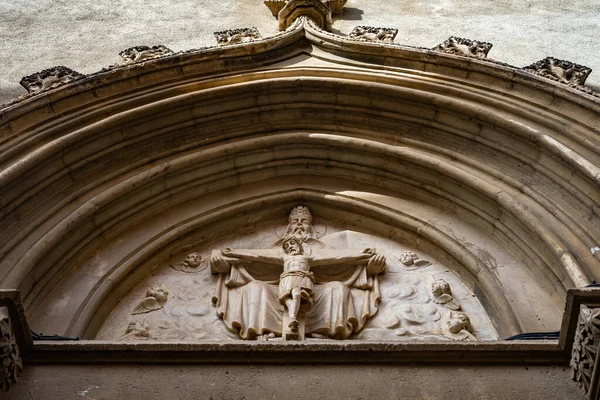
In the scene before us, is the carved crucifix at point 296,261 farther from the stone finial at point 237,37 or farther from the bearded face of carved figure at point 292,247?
the stone finial at point 237,37

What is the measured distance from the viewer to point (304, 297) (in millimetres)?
5859

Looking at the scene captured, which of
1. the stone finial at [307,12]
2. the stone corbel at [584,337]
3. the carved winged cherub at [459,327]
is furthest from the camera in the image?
the stone finial at [307,12]

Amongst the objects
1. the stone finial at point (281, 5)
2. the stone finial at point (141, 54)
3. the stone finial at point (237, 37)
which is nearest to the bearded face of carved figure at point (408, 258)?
the stone finial at point (237, 37)

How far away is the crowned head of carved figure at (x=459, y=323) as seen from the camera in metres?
5.79

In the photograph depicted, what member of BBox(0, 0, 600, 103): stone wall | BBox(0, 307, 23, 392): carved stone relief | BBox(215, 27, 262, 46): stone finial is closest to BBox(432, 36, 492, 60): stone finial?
BBox(0, 0, 600, 103): stone wall

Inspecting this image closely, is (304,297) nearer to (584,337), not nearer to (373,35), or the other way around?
(584,337)

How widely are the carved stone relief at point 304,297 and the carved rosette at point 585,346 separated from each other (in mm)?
1699

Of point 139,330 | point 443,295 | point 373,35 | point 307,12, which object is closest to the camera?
point 139,330

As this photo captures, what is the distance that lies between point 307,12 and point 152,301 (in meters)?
4.58

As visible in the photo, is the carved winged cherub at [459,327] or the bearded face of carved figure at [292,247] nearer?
the carved winged cherub at [459,327]

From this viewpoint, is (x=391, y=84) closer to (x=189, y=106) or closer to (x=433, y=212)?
(x=433, y=212)

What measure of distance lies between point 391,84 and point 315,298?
269 centimetres

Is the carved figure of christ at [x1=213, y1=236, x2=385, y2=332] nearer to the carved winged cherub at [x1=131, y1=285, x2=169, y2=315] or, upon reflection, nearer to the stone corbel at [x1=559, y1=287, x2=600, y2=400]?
the carved winged cherub at [x1=131, y1=285, x2=169, y2=315]

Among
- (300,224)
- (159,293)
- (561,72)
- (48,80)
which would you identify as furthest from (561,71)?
(48,80)
